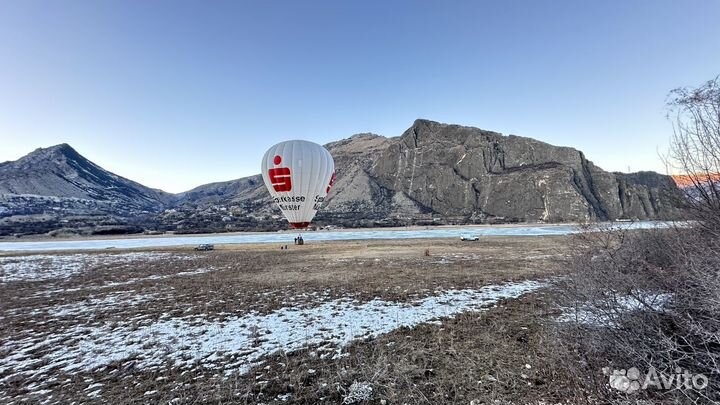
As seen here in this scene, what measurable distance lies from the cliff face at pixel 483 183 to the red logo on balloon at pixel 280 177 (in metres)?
91.5

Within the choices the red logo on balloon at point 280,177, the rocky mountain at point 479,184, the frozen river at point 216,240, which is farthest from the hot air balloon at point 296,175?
the rocky mountain at point 479,184

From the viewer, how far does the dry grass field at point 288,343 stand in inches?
205

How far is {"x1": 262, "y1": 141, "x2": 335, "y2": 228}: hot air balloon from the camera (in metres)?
27.4

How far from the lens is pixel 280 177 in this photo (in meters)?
27.5

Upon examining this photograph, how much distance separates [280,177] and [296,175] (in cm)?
135

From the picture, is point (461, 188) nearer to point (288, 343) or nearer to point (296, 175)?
point (296, 175)

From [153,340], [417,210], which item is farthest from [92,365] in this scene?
[417,210]

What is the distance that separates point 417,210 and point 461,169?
2990 cm

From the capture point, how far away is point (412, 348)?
668 cm

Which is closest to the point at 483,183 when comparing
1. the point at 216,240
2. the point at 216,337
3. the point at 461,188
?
the point at 461,188

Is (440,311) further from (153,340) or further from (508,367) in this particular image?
(153,340)

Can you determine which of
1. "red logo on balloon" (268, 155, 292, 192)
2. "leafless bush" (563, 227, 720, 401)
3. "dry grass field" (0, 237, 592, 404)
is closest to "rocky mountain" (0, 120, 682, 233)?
"red logo on balloon" (268, 155, 292, 192)

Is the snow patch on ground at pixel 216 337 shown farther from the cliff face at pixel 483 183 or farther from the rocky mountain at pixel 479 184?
the cliff face at pixel 483 183

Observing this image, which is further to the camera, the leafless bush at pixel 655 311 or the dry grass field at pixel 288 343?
the dry grass field at pixel 288 343
